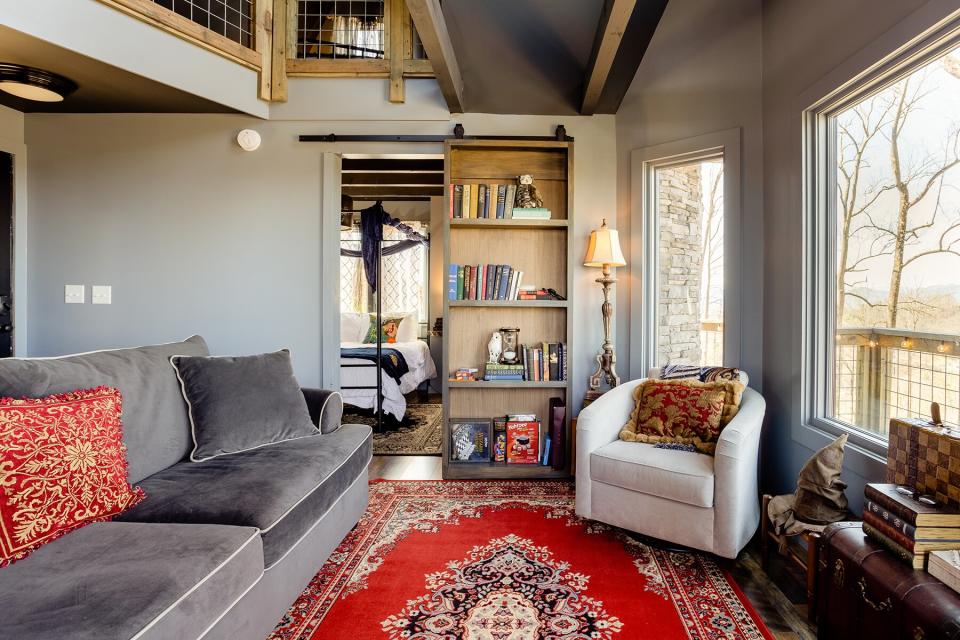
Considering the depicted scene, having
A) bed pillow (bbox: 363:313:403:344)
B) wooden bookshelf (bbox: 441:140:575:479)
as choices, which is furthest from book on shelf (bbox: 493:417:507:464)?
bed pillow (bbox: 363:313:403:344)

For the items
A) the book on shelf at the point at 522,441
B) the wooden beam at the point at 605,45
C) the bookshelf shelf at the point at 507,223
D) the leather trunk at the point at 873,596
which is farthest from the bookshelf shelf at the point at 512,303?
the leather trunk at the point at 873,596

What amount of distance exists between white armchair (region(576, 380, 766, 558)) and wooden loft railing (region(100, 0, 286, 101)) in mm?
3144

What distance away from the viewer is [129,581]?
1.13m

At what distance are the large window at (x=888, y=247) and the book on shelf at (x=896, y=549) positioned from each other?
602mm

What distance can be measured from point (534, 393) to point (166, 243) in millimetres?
2861

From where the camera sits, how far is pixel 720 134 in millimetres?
2854

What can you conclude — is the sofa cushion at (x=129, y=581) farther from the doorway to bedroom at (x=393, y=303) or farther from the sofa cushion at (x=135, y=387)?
the doorway to bedroom at (x=393, y=303)

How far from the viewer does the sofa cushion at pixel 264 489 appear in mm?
1554

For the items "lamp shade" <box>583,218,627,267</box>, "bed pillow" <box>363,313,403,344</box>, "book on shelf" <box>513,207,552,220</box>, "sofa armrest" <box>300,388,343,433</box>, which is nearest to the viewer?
"sofa armrest" <box>300,388,343,433</box>

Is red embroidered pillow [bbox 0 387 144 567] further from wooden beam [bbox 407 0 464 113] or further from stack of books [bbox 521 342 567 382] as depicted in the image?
stack of books [bbox 521 342 567 382]

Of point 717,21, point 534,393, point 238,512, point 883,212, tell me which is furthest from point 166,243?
point 883,212

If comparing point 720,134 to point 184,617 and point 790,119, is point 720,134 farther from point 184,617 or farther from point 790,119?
point 184,617

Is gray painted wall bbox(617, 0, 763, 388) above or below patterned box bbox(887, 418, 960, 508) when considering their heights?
above

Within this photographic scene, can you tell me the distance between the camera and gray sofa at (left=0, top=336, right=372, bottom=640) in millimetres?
1062
